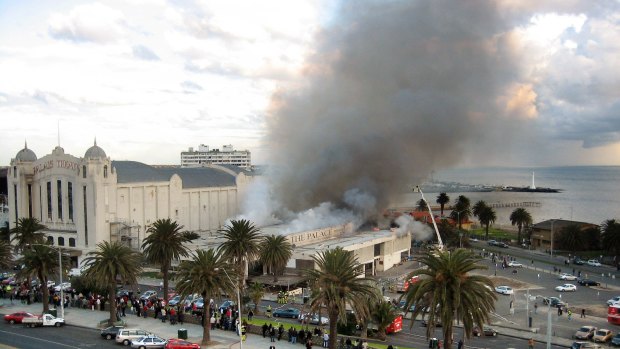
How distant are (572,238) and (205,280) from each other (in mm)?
63593

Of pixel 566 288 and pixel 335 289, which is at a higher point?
pixel 335 289

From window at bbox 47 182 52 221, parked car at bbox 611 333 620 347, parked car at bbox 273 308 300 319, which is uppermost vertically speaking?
window at bbox 47 182 52 221

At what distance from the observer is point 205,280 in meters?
34.4

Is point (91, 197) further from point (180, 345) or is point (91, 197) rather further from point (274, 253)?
point (180, 345)

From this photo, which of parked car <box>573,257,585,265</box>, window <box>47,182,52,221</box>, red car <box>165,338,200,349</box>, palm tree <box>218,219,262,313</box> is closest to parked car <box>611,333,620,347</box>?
red car <box>165,338,200,349</box>

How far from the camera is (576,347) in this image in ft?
114

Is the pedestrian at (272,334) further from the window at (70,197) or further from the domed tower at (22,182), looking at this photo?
the domed tower at (22,182)

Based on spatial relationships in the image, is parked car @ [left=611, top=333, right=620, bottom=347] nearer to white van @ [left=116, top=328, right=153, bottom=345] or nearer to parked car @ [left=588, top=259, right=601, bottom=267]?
white van @ [left=116, top=328, right=153, bottom=345]

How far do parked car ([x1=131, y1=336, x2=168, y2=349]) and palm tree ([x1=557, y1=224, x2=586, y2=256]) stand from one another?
65725mm

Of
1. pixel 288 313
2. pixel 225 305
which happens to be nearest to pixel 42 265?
pixel 225 305

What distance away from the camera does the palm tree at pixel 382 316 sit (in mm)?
36344

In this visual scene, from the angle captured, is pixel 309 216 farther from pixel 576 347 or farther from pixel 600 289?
pixel 576 347

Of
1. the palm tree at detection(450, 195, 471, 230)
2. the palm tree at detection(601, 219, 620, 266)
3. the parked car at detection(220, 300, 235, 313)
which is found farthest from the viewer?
the palm tree at detection(450, 195, 471, 230)

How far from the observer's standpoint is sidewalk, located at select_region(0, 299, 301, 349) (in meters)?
34.7
